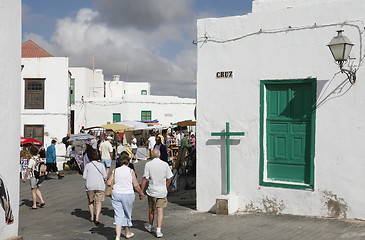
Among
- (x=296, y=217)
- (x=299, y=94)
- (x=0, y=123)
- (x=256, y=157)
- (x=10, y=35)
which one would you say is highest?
(x=10, y=35)

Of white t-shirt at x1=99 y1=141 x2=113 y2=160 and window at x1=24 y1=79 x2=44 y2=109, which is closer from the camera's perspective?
white t-shirt at x1=99 y1=141 x2=113 y2=160

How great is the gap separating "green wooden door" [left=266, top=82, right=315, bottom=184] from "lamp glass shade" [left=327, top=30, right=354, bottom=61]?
3.42 ft

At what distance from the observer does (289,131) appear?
380 inches

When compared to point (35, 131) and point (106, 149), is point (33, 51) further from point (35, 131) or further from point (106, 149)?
point (106, 149)

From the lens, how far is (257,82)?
9.92 meters

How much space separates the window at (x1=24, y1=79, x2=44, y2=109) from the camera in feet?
93.5

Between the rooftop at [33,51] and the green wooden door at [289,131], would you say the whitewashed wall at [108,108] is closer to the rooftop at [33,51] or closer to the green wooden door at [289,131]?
the rooftop at [33,51]

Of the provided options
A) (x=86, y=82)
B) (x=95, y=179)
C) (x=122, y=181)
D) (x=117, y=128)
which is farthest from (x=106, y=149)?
(x=86, y=82)

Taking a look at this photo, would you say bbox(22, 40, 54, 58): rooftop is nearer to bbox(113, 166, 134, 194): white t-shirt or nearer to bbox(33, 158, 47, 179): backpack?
bbox(33, 158, 47, 179): backpack

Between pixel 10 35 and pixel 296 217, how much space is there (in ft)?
20.7

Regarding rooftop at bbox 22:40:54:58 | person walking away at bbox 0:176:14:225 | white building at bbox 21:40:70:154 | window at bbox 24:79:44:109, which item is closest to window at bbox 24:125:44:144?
white building at bbox 21:40:70:154

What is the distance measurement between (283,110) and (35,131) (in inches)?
875

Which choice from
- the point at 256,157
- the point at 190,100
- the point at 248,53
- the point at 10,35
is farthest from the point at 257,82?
the point at 190,100

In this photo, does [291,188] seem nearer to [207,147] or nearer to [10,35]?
[207,147]
